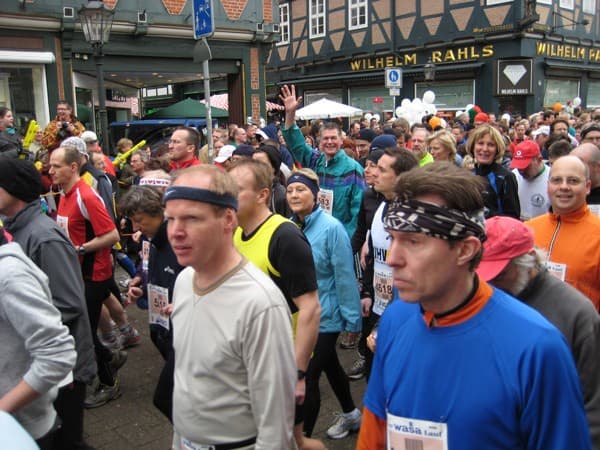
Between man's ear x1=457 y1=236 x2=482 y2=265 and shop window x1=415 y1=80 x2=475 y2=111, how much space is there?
2428cm

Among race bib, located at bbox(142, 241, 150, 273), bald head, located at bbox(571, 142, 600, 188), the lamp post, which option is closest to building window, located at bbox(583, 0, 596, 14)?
the lamp post

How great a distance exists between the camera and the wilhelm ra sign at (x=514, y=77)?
2284cm

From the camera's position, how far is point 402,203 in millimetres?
1700

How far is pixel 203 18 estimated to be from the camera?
6.54 meters

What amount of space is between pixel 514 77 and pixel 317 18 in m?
11.3

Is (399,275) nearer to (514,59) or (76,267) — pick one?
(76,267)

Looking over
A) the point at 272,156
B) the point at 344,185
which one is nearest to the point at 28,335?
the point at 272,156

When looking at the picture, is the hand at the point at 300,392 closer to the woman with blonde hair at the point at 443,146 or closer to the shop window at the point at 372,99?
the woman with blonde hair at the point at 443,146

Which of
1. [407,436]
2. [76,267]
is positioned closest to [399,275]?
[407,436]

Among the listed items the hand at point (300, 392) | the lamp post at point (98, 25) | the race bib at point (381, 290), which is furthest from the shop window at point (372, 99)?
the hand at point (300, 392)

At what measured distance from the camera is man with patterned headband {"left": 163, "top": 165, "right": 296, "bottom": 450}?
2.04 m

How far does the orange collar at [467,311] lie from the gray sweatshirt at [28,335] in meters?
1.53

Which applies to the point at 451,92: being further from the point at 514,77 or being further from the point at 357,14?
the point at 357,14

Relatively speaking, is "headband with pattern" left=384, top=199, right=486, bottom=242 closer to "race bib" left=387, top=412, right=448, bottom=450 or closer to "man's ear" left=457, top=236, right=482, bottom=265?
"man's ear" left=457, top=236, right=482, bottom=265
